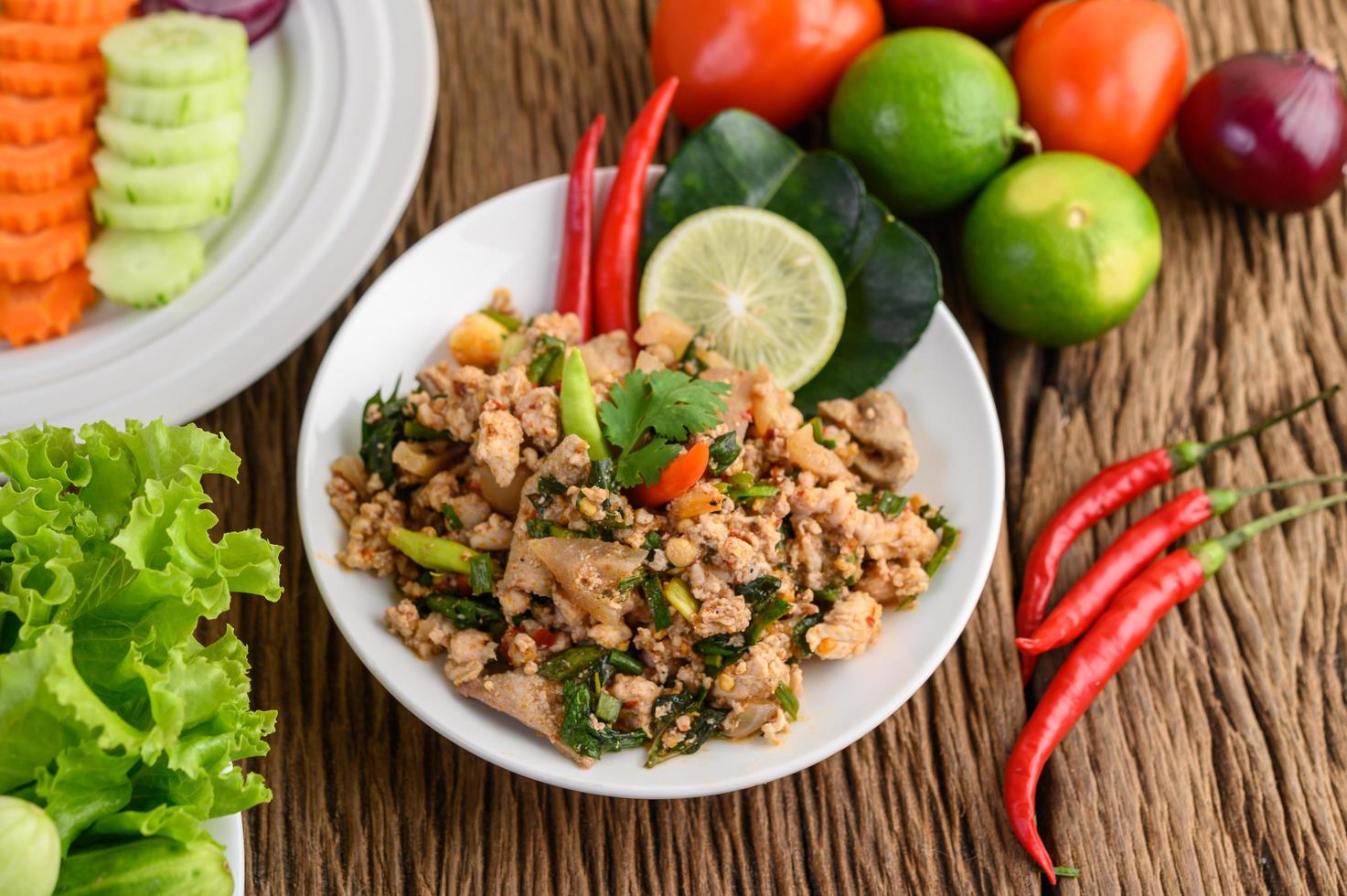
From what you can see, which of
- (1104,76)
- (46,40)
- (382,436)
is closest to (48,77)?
(46,40)

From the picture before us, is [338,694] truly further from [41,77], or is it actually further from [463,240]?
[41,77]

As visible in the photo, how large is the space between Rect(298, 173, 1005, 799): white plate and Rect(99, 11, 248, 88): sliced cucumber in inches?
37.1

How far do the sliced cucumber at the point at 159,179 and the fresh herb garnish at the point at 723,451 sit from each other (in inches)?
70.8

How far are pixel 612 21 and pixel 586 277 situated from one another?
4.44 ft

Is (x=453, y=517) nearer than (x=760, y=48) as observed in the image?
Yes

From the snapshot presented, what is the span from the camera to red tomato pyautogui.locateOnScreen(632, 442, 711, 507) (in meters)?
2.61

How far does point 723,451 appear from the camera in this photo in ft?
8.86

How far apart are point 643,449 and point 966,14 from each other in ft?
6.96

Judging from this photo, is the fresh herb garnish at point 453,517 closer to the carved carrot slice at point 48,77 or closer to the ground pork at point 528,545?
the ground pork at point 528,545

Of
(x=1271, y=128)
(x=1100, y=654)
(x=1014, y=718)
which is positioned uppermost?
(x=1271, y=128)

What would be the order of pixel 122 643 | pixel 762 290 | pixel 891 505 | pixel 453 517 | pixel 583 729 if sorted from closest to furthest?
pixel 122 643 → pixel 583 729 → pixel 453 517 → pixel 891 505 → pixel 762 290

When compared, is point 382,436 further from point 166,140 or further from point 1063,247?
point 1063,247

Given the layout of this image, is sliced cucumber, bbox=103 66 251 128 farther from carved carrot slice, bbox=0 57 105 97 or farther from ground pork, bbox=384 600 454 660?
ground pork, bbox=384 600 454 660

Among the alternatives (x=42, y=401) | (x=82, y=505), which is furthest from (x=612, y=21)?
(x=82, y=505)
